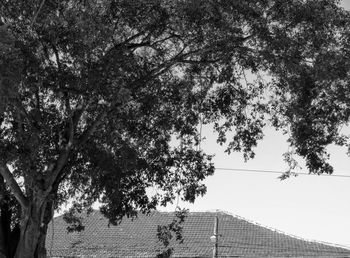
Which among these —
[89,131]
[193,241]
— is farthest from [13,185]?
[193,241]

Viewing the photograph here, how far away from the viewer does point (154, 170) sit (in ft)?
44.5

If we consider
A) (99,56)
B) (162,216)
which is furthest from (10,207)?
(162,216)

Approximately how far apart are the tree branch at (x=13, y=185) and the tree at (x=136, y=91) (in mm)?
21

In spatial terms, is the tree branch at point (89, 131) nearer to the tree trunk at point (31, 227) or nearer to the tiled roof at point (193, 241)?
the tree trunk at point (31, 227)

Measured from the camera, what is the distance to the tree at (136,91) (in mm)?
11430

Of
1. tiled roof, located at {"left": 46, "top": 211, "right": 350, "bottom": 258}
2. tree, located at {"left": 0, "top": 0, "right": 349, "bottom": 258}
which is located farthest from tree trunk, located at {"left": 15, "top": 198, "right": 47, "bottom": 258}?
tiled roof, located at {"left": 46, "top": 211, "right": 350, "bottom": 258}

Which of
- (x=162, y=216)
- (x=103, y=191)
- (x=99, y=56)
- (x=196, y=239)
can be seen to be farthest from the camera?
(x=162, y=216)

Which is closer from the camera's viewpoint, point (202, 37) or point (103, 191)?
point (202, 37)

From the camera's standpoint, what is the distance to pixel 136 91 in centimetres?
1268

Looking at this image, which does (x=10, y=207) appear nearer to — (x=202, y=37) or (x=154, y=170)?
(x=154, y=170)

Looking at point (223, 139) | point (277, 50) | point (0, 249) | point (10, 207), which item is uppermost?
point (277, 50)

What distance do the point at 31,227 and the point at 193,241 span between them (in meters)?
17.4

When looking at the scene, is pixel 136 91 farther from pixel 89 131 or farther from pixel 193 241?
pixel 193 241

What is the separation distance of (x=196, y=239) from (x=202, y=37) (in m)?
18.4
